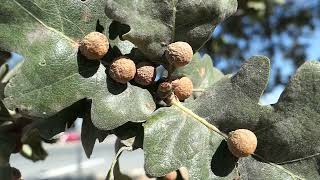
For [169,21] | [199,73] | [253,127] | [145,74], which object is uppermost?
[169,21]

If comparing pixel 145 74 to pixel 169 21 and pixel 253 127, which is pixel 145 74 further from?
pixel 253 127

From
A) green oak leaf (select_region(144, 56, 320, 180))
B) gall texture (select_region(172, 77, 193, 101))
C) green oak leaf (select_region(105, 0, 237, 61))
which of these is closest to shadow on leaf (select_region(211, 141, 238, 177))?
green oak leaf (select_region(144, 56, 320, 180))

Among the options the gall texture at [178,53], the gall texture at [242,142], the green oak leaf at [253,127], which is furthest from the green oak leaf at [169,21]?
the gall texture at [242,142]

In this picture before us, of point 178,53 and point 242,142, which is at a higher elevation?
point 178,53

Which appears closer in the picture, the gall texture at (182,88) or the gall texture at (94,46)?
the gall texture at (94,46)

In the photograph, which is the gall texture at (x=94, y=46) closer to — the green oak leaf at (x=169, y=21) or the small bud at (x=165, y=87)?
the green oak leaf at (x=169, y=21)

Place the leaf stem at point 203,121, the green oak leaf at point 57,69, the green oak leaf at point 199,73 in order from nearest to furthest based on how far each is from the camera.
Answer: the green oak leaf at point 57,69 → the leaf stem at point 203,121 → the green oak leaf at point 199,73

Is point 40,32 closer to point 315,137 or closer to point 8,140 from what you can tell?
point 8,140

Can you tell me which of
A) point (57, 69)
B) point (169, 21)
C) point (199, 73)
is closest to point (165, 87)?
point (169, 21)

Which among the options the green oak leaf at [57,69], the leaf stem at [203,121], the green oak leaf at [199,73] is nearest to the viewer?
the green oak leaf at [57,69]
